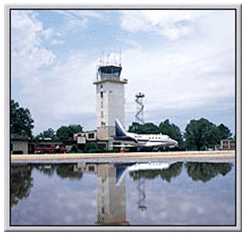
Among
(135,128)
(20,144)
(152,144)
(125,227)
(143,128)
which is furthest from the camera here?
(135,128)

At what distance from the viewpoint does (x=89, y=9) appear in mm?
5746

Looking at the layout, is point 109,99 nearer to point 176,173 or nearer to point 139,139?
point 139,139

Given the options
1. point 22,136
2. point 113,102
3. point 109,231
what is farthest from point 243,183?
point 113,102

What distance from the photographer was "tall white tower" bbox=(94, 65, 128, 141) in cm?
3275

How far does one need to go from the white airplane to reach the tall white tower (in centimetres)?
61

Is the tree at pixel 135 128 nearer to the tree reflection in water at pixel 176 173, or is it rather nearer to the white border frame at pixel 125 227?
the tree reflection in water at pixel 176 173

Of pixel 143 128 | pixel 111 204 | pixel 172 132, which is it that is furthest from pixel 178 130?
pixel 111 204

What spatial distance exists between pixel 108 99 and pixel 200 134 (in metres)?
9.29

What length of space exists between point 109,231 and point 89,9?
11.7ft

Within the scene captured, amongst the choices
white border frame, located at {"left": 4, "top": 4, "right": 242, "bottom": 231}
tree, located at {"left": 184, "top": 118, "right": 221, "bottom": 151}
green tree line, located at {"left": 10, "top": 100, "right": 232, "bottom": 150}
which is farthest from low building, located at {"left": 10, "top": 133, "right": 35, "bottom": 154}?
white border frame, located at {"left": 4, "top": 4, "right": 242, "bottom": 231}

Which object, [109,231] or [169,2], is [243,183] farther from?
[169,2]

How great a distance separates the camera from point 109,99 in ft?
107

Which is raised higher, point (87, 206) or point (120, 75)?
point (120, 75)

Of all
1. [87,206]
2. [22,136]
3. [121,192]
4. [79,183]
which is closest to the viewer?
[87,206]
